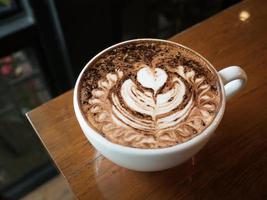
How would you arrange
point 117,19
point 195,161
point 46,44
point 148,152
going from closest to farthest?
point 148,152, point 195,161, point 46,44, point 117,19

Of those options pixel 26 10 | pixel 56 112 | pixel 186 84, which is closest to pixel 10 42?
pixel 26 10

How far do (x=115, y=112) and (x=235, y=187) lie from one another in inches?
9.5

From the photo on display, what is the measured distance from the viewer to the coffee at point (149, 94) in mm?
507

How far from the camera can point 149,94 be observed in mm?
558

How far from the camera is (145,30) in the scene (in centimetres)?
135

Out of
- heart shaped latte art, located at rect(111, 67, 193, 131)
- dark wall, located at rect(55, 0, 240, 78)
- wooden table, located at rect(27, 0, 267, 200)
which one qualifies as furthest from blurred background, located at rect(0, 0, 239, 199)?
heart shaped latte art, located at rect(111, 67, 193, 131)

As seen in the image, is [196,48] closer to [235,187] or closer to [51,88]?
[235,187]

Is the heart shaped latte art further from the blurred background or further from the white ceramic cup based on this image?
the blurred background

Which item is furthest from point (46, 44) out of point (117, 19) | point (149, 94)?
point (149, 94)

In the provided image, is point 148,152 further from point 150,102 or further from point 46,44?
point 46,44

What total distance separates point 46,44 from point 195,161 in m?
0.68

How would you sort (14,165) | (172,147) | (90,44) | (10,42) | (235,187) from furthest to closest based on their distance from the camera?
1. (14,165)
2. (90,44)
3. (10,42)
4. (235,187)
5. (172,147)

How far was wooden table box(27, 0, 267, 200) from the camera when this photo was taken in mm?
582

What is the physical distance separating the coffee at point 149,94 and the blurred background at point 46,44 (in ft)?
1.59
